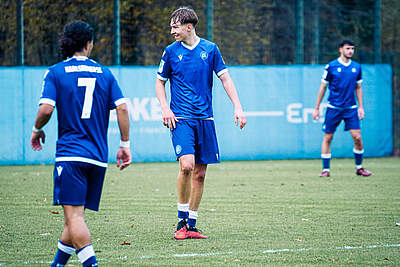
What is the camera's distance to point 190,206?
22.9ft

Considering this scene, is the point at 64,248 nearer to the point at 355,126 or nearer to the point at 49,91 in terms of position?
the point at 49,91

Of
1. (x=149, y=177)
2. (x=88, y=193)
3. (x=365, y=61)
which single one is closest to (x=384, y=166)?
(x=365, y=61)

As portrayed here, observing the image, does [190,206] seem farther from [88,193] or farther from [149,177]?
[149,177]

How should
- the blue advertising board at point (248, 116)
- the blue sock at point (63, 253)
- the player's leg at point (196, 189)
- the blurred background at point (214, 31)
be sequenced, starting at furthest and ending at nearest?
the blurred background at point (214, 31) → the blue advertising board at point (248, 116) → the player's leg at point (196, 189) → the blue sock at point (63, 253)

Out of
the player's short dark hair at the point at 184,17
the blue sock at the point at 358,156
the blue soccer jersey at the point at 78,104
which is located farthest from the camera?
the blue sock at the point at 358,156

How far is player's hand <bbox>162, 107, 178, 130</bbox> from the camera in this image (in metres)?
6.65

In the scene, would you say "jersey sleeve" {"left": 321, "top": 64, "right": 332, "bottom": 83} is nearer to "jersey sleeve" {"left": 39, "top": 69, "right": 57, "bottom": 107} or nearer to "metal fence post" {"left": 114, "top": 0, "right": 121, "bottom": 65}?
"metal fence post" {"left": 114, "top": 0, "right": 121, "bottom": 65}

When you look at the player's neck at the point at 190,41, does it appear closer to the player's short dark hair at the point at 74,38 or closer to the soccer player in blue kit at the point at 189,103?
the soccer player in blue kit at the point at 189,103

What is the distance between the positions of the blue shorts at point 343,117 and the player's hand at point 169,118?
277 inches

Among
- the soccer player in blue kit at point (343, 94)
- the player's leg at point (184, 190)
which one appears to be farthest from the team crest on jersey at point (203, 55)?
the soccer player in blue kit at point (343, 94)

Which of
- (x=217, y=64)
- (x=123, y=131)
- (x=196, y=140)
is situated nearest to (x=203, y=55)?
(x=217, y=64)

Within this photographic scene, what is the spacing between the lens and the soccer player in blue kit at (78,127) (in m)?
4.64

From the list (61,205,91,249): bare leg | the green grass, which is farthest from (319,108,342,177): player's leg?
(61,205,91,249): bare leg

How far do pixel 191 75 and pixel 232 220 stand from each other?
1.97 metres
